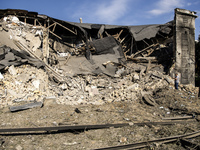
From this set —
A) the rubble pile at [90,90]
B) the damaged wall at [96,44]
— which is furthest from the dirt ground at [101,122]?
the damaged wall at [96,44]

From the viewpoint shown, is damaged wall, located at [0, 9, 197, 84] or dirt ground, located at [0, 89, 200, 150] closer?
dirt ground, located at [0, 89, 200, 150]

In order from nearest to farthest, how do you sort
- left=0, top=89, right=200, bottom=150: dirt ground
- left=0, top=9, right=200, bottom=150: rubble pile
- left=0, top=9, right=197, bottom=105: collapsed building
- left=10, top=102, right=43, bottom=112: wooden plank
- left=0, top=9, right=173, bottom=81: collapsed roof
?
1. left=0, top=89, right=200, bottom=150: dirt ground
2. left=0, top=9, right=200, bottom=150: rubble pile
3. left=10, top=102, right=43, bottom=112: wooden plank
4. left=0, top=9, right=197, bottom=105: collapsed building
5. left=0, top=9, right=173, bottom=81: collapsed roof

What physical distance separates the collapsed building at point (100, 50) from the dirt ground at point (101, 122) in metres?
1.63

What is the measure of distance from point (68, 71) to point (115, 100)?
3.49 meters

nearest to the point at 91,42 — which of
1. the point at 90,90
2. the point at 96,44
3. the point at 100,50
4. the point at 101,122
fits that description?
the point at 96,44

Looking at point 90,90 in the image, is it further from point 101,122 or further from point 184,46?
point 184,46

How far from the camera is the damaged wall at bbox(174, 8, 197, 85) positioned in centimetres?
1148

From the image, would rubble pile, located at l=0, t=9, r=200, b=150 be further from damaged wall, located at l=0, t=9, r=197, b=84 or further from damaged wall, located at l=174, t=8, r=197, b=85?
damaged wall, located at l=174, t=8, r=197, b=85

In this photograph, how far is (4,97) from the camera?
748 cm

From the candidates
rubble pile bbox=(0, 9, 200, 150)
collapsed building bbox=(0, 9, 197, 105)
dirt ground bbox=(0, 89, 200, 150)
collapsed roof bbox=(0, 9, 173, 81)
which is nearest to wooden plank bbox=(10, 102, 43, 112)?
rubble pile bbox=(0, 9, 200, 150)

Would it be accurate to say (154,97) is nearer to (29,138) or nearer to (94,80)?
(94,80)

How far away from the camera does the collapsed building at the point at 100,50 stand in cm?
977

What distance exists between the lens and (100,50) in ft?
39.0

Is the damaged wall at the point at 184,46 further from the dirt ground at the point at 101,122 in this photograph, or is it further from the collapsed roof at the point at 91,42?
the dirt ground at the point at 101,122
